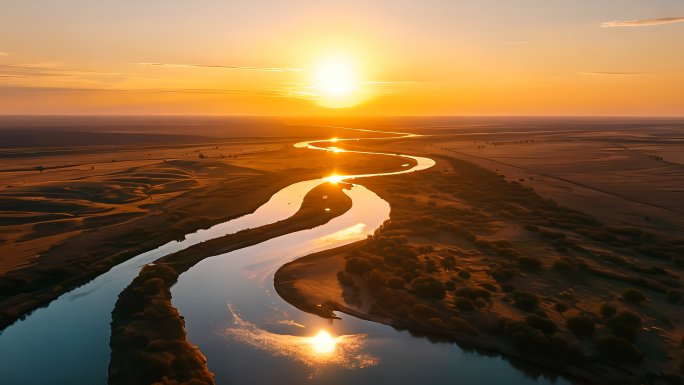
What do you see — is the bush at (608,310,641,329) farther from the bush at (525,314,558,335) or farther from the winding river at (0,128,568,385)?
the winding river at (0,128,568,385)

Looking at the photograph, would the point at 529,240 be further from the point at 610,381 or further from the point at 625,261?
the point at 610,381

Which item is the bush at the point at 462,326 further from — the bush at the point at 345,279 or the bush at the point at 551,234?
the bush at the point at 551,234

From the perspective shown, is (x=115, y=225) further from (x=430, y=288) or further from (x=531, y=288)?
(x=531, y=288)

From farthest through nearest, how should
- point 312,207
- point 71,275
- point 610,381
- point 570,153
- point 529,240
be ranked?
point 570,153, point 312,207, point 529,240, point 71,275, point 610,381

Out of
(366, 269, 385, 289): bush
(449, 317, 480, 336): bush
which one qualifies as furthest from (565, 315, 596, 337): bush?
(366, 269, 385, 289): bush

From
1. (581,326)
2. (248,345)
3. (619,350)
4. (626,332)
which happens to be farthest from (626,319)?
(248,345)

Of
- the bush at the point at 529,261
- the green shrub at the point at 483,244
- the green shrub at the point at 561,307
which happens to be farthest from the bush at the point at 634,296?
the green shrub at the point at 483,244

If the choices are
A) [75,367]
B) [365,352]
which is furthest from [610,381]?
[75,367]
